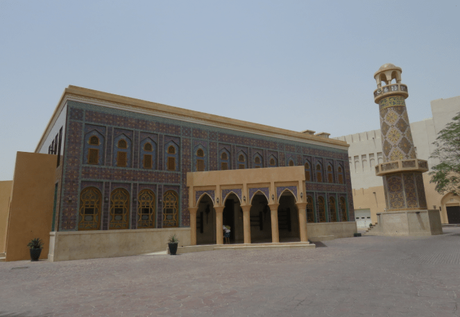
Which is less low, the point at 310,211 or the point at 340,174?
the point at 340,174

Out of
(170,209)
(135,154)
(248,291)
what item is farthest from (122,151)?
(248,291)

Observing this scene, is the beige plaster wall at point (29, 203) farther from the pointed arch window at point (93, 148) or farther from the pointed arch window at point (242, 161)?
the pointed arch window at point (242, 161)

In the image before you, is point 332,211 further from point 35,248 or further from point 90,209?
point 35,248

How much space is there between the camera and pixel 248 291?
658 cm

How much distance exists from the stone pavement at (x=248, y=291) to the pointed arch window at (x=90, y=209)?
5.04 m

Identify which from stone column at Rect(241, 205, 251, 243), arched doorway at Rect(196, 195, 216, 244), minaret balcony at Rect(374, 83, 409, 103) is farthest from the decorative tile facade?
minaret balcony at Rect(374, 83, 409, 103)

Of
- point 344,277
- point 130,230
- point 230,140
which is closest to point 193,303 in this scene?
point 344,277

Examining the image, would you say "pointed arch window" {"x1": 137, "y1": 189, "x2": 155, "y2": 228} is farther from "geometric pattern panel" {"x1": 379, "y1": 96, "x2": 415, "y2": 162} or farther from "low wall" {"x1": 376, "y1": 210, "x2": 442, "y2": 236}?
"geometric pattern panel" {"x1": 379, "y1": 96, "x2": 415, "y2": 162}

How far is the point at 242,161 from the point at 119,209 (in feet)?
28.8

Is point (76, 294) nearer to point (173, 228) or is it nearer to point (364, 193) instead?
point (173, 228)

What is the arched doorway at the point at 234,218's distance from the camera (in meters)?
21.6

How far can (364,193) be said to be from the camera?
154ft

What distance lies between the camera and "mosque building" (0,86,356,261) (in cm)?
1536

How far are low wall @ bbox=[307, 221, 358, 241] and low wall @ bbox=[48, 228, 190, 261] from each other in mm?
10337
